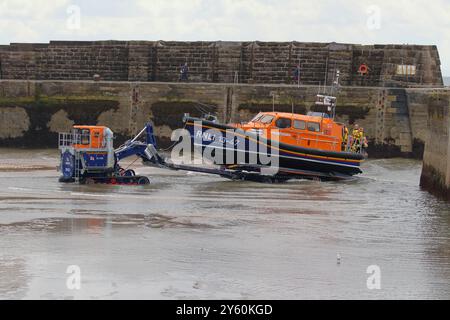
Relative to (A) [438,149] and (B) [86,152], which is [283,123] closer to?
(A) [438,149]

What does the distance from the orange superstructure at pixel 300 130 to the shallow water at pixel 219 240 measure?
1.32 meters

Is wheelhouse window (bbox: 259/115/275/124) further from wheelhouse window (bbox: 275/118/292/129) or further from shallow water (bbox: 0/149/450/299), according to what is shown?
shallow water (bbox: 0/149/450/299)

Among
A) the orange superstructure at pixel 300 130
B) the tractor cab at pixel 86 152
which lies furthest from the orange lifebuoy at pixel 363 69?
the tractor cab at pixel 86 152

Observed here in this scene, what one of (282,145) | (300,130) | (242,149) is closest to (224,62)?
(300,130)

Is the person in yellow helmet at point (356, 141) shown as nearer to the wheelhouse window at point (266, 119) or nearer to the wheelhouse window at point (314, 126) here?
the wheelhouse window at point (314, 126)

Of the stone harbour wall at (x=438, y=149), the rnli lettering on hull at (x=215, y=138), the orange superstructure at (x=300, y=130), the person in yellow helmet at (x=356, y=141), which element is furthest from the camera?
the person in yellow helmet at (x=356, y=141)

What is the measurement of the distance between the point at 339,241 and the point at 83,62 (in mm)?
18645

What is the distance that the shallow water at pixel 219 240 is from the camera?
11219 millimetres

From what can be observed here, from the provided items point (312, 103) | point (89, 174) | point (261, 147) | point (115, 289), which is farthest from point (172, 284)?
point (312, 103)

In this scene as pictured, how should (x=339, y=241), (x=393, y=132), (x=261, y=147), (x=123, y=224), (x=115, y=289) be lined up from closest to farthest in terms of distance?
(x=115, y=289) → (x=339, y=241) → (x=123, y=224) → (x=261, y=147) → (x=393, y=132)

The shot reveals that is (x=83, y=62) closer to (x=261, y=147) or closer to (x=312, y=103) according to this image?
(x=312, y=103)

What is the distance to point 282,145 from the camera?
21531 millimetres

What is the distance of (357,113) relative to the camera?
27.7m
